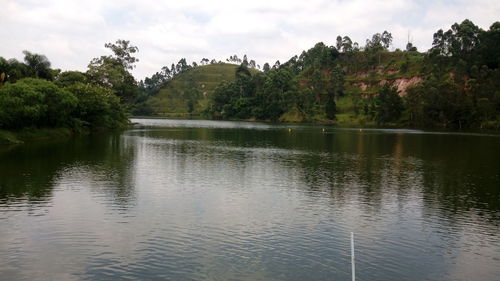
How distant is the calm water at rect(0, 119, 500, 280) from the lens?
22.7m

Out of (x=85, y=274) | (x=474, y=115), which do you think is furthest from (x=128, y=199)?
(x=474, y=115)

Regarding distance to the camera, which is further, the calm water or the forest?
the forest

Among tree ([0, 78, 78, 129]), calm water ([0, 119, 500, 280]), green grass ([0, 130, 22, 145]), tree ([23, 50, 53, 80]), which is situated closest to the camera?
calm water ([0, 119, 500, 280])

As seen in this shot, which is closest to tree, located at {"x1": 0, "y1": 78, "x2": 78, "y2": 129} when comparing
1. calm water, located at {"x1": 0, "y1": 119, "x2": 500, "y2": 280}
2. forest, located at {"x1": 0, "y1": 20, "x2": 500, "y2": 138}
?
forest, located at {"x1": 0, "y1": 20, "x2": 500, "y2": 138}

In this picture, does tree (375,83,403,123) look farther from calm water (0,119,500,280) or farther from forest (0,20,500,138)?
calm water (0,119,500,280)

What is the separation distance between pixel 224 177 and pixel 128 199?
45.0 ft

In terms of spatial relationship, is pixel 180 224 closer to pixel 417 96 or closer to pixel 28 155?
pixel 28 155

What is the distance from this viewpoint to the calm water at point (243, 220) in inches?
893

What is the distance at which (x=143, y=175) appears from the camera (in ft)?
161

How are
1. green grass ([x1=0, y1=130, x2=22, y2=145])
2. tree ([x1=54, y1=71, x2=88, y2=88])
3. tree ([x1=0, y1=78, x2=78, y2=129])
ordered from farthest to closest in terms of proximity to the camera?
tree ([x1=54, y1=71, x2=88, y2=88])
tree ([x1=0, y1=78, x2=78, y2=129])
green grass ([x1=0, y1=130, x2=22, y2=145])

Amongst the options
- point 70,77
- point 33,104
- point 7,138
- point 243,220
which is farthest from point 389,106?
point 243,220

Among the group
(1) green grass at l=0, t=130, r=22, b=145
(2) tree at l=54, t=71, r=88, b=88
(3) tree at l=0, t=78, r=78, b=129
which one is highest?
(2) tree at l=54, t=71, r=88, b=88

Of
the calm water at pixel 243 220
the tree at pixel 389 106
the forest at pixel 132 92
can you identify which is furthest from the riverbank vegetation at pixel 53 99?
the tree at pixel 389 106

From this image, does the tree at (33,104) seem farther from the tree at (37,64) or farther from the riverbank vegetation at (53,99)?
the tree at (37,64)
